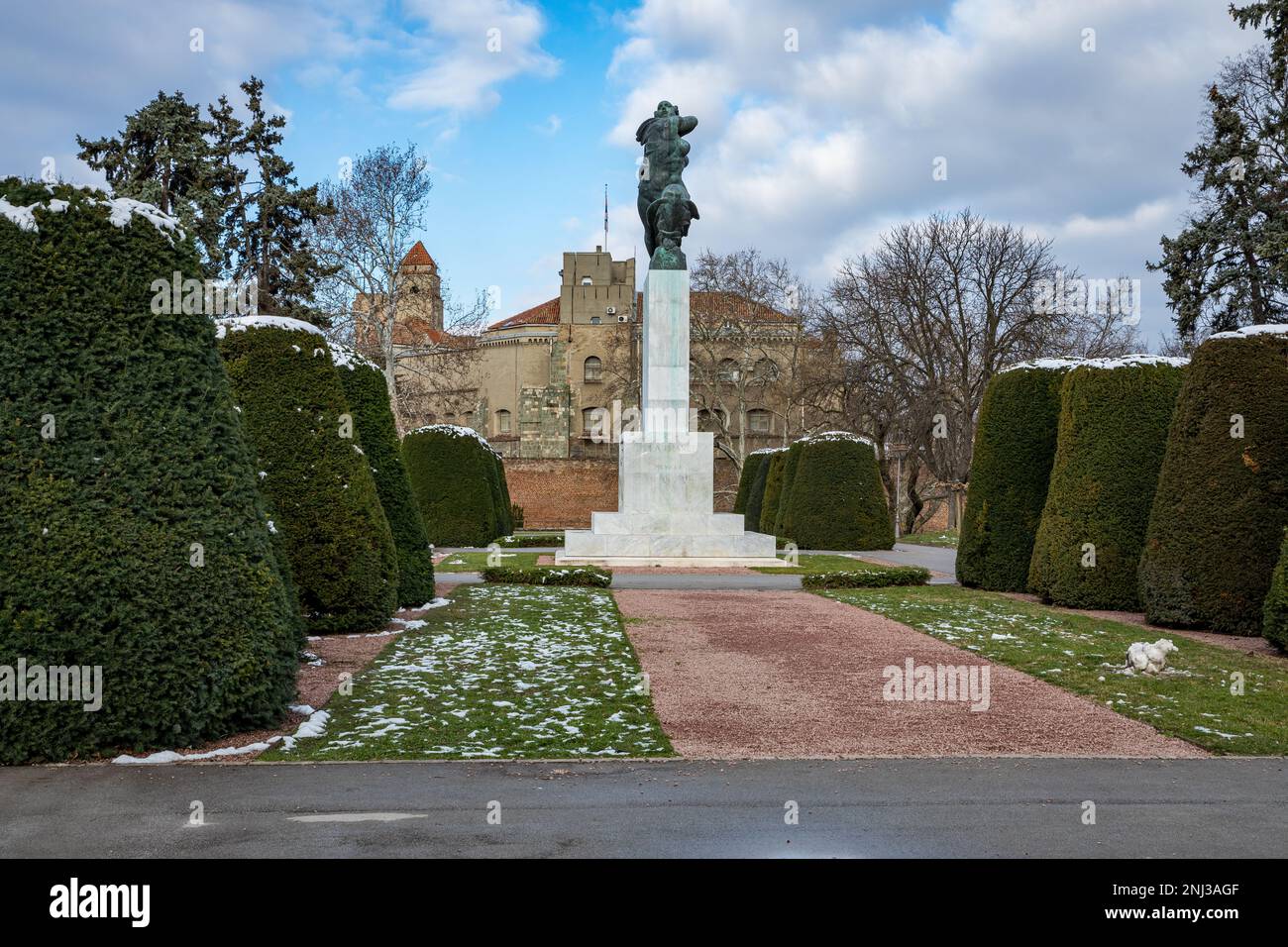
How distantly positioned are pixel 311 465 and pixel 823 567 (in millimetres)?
12521

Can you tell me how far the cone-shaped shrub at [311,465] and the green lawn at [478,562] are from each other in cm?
765

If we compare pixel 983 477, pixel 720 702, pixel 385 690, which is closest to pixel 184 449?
pixel 385 690

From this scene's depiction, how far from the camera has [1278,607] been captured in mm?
9805

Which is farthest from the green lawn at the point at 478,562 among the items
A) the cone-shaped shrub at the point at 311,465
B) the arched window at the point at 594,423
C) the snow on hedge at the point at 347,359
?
the arched window at the point at 594,423

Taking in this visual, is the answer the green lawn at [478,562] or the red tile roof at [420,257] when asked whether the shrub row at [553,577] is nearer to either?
the green lawn at [478,562]

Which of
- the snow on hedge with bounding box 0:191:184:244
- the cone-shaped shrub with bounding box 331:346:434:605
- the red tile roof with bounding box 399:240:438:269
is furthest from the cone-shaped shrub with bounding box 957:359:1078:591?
the red tile roof with bounding box 399:240:438:269

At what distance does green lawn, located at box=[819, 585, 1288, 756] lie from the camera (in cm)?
682

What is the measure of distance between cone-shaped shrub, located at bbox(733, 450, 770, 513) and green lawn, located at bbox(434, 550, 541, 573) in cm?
1363

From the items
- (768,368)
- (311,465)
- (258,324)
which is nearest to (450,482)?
(258,324)

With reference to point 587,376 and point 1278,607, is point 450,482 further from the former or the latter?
point 587,376

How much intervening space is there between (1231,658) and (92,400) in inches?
393

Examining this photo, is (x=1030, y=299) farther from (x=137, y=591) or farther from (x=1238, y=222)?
(x=137, y=591)

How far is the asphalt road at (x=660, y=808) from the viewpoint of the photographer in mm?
4340

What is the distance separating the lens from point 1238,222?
97.7 feet
